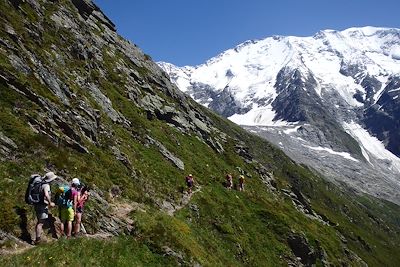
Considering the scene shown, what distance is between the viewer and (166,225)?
32344 mm

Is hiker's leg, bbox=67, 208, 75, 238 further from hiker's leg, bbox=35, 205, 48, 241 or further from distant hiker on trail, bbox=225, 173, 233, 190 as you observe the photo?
distant hiker on trail, bbox=225, 173, 233, 190

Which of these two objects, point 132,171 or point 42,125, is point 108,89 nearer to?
point 132,171

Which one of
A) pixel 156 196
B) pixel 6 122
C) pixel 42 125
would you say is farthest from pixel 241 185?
pixel 6 122

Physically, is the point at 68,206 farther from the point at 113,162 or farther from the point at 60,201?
the point at 113,162

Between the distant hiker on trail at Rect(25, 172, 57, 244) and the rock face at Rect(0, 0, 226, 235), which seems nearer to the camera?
the distant hiker on trail at Rect(25, 172, 57, 244)

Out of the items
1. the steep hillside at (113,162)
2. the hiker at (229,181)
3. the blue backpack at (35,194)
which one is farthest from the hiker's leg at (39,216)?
the hiker at (229,181)

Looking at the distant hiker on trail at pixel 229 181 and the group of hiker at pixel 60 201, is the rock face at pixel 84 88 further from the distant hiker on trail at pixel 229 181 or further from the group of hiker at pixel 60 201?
the distant hiker on trail at pixel 229 181

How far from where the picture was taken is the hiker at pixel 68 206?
23453 mm

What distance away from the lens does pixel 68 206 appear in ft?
76.9

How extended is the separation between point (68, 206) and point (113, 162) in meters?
18.2

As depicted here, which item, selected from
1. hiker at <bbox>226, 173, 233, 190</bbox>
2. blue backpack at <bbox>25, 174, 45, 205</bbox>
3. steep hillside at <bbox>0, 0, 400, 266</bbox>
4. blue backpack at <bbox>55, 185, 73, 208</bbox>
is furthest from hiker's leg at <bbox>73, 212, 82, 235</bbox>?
hiker at <bbox>226, 173, 233, 190</bbox>

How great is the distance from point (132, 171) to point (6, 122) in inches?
561

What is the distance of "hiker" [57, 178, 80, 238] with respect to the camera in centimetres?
2345

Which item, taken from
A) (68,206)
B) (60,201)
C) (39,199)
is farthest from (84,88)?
(39,199)
